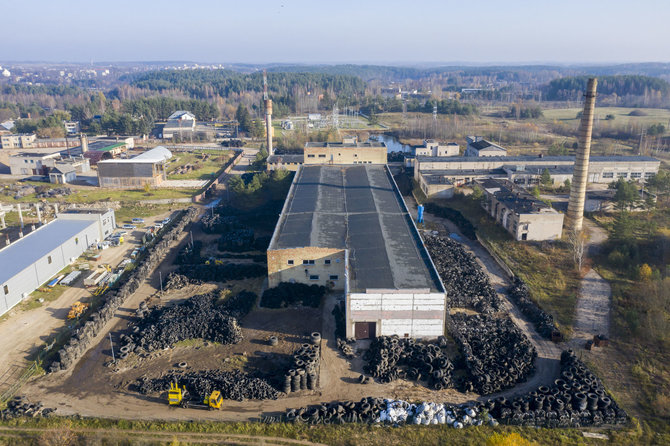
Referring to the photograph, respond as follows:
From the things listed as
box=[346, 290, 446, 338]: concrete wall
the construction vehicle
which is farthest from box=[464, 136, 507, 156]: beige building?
the construction vehicle

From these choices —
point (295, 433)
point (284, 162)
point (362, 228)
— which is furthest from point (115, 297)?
point (284, 162)

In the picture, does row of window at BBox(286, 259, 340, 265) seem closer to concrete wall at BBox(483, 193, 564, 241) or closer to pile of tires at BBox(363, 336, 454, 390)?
pile of tires at BBox(363, 336, 454, 390)

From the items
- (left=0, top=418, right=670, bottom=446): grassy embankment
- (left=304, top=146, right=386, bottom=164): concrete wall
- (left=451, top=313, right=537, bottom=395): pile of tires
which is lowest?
(left=0, top=418, right=670, bottom=446): grassy embankment

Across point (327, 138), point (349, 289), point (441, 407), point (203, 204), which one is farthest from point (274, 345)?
point (327, 138)

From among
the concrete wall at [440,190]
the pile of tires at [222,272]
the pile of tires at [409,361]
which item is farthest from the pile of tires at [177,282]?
the concrete wall at [440,190]

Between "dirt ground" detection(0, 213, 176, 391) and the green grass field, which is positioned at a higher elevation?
the green grass field
